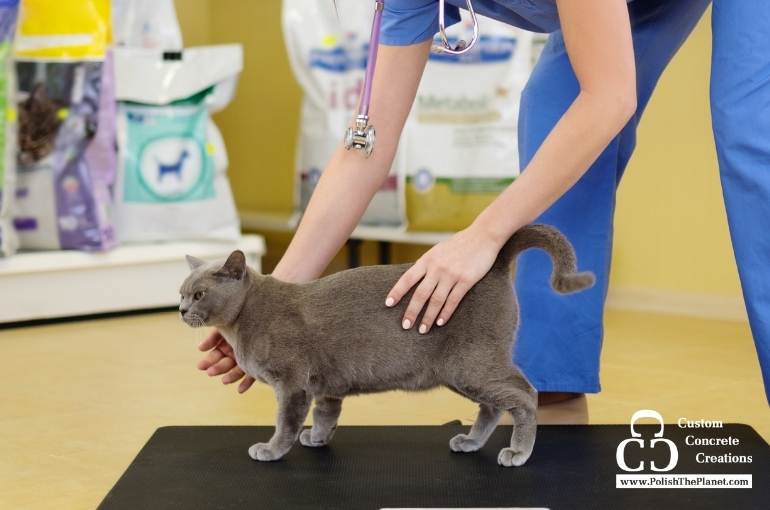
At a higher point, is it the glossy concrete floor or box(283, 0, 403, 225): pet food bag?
box(283, 0, 403, 225): pet food bag

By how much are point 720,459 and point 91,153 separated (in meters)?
1.68

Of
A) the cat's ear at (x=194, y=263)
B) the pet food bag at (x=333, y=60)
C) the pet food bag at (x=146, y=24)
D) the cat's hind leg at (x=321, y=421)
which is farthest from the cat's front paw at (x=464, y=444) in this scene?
the pet food bag at (x=146, y=24)

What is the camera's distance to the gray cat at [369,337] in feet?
3.29

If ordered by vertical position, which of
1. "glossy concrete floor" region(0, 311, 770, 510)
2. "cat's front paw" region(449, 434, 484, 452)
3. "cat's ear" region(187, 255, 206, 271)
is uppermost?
"cat's ear" region(187, 255, 206, 271)

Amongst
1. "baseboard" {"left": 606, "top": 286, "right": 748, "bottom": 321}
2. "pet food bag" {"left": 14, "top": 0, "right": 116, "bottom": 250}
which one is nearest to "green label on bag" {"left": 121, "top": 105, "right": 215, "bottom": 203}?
"pet food bag" {"left": 14, "top": 0, "right": 116, "bottom": 250}

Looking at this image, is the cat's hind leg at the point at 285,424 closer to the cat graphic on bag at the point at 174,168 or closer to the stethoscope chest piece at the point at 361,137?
the stethoscope chest piece at the point at 361,137

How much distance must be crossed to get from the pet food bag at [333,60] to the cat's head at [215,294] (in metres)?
1.47

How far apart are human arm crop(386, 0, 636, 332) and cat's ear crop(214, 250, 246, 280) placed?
6.6 inches

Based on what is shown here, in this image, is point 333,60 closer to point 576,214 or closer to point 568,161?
point 576,214

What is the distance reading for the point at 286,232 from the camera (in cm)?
324

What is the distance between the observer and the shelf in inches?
86.6

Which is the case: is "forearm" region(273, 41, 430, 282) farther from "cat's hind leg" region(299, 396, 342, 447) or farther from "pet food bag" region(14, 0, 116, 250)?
"pet food bag" region(14, 0, 116, 250)

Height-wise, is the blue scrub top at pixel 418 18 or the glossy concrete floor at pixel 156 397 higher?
the blue scrub top at pixel 418 18

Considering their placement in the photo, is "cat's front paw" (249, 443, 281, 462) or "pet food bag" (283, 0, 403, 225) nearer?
"cat's front paw" (249, 443, 281, 462)
